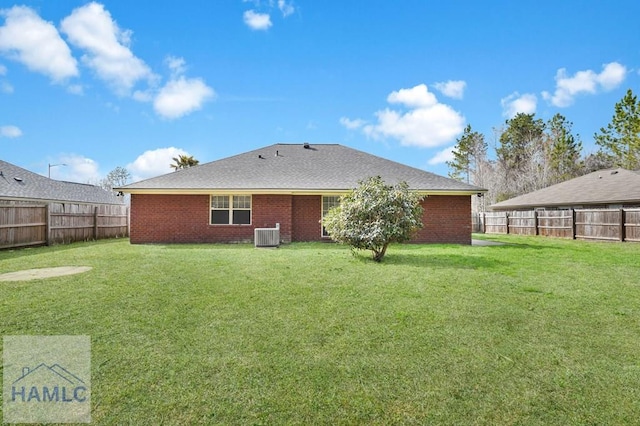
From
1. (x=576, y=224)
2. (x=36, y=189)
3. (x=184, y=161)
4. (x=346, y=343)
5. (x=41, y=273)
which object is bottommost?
(x=346, y=343)

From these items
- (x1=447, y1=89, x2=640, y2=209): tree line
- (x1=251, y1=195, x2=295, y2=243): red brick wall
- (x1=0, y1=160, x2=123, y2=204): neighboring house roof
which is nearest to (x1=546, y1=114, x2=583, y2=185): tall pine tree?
(x1=447, y1=89, x2=640, y2=209): tree line

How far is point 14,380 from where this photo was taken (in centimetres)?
322

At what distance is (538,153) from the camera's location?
37.9m

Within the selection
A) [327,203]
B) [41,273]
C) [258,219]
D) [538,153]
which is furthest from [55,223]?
[538,153]

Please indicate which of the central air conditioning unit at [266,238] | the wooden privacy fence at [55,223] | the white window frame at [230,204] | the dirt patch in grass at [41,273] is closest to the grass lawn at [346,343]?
the dirt patch in grass at [41,273]

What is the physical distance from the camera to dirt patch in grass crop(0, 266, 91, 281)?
23.0ft

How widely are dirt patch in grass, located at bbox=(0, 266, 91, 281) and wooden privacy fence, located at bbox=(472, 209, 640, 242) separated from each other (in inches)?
851

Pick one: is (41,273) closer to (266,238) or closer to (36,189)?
(266,238)

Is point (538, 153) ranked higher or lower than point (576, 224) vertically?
higher

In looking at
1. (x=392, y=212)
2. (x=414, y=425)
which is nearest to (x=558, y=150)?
(x=392, y=212)

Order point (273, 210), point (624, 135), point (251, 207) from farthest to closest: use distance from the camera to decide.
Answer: point (624, 135), point (251, 207), point (273, 210)

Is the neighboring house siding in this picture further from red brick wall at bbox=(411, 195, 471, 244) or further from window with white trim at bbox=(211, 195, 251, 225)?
window with white trim at bbox=(211, 195, 251, 225)

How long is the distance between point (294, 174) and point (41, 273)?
10.6 m

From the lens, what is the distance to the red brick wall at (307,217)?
15359 mm
